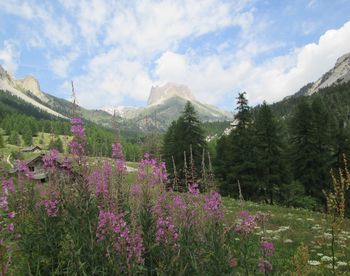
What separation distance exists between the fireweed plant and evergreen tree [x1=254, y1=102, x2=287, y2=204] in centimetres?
3077

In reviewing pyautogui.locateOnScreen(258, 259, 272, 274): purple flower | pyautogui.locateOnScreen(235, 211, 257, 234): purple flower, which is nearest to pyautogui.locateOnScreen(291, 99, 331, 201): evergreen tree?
pyautogui.locateOnScreen(235, 211, 257, 234): purple flower

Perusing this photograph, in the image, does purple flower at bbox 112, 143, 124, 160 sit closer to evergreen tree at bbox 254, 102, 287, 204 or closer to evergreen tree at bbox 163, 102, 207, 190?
evergreen tree at bbox 254, 102, 287, 204

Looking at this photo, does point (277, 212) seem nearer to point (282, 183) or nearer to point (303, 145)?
point (282, 183)

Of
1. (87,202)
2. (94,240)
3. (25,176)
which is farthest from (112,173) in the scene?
(25,176)

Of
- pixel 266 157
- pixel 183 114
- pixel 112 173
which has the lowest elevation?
pixel 112 173

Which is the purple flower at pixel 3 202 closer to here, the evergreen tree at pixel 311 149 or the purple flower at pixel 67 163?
the purple flower at pixel 67 163

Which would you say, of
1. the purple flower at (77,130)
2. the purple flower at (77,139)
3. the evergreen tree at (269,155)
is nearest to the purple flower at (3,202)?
the purple flower at (77,139)

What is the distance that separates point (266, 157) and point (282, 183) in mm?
3369

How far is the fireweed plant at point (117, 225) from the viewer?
5078mm

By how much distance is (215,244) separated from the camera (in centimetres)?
546

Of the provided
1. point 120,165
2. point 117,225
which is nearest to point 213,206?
point 120,165

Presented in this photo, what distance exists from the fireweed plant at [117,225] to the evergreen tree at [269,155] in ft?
101

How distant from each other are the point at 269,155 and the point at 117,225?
34288 mm

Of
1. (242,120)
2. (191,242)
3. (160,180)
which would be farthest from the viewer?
(242,120)
